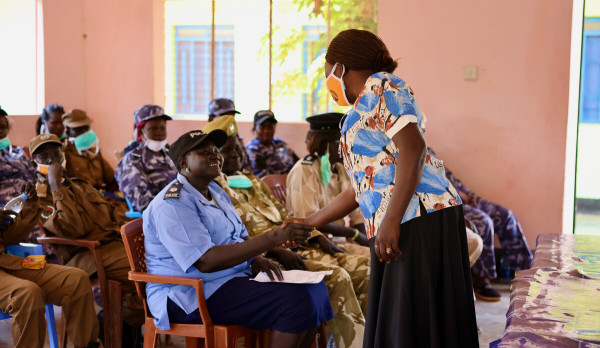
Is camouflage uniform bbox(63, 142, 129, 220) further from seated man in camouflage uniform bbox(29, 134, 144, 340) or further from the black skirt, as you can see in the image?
the black skirt

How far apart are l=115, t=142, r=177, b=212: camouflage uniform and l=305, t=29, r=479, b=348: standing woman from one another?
2.32 metres

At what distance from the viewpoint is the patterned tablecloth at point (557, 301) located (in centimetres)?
170

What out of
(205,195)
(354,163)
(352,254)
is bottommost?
(352,254)

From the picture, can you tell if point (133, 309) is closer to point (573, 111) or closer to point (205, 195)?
point (205, 195)

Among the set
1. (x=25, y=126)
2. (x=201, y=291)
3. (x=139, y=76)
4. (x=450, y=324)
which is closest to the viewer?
(x=450, y=324)

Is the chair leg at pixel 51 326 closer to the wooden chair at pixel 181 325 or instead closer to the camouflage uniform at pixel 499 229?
the wooden chair at pixel 181 325

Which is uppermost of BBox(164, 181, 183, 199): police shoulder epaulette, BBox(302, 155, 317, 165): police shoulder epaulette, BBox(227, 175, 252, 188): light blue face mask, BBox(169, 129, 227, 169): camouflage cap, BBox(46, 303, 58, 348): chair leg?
BBox(169, 129, 227, 169): camouflage cap

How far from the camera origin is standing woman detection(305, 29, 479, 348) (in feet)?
7.06

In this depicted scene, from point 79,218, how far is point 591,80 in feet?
33.8

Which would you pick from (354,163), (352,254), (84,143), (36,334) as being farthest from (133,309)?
(84,143)

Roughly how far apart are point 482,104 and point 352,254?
3.03 metres

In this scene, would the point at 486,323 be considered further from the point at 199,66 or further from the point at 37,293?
the point at 199,66

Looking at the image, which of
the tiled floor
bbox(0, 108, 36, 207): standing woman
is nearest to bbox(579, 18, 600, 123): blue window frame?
the tiled floor

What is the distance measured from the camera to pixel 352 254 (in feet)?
12.4
